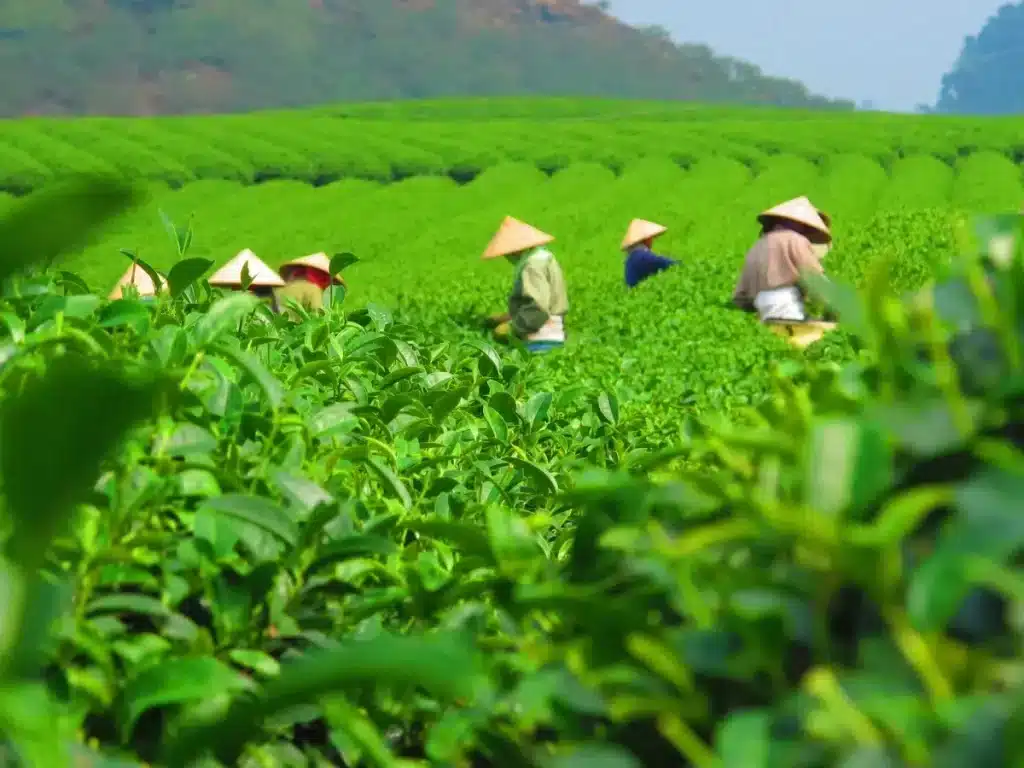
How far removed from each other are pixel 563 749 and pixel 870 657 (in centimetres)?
21

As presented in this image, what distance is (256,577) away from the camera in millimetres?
1168

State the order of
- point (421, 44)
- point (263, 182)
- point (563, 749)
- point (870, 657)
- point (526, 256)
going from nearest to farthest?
point (870, 657) → point (563, 749) → point (526, 256) → point (263, 182) → point (421, 44)

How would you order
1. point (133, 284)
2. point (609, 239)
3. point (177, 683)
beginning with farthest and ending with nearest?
1. point (609, 239)
2. point (133, 284)
3. point (177, 683)

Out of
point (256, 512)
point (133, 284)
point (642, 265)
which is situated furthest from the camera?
point (642, 265)

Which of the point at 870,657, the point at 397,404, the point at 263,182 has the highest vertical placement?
the point at 870,657

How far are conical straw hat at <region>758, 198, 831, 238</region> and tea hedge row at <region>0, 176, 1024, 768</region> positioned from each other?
8.05 metres

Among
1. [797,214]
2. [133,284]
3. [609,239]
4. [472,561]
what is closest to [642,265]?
[797,214]

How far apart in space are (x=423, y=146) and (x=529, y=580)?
112ft

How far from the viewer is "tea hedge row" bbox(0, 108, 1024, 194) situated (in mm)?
30188

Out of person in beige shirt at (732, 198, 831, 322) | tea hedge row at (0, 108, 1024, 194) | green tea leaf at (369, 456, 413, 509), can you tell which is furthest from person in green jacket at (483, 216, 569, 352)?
tea hedge row at (0, 108, 1024, 194)

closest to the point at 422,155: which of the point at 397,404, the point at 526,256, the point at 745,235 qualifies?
the point at 745,235

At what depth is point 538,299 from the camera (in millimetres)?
9227

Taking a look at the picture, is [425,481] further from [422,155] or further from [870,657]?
[422,155]

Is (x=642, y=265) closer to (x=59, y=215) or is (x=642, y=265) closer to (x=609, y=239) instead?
(x=609, y=239)
